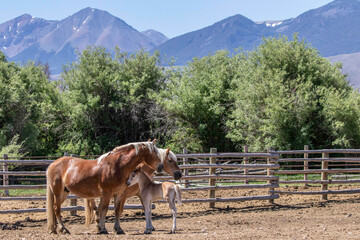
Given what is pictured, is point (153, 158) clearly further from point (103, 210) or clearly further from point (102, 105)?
point (102, 105)

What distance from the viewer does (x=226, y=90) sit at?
26562mm

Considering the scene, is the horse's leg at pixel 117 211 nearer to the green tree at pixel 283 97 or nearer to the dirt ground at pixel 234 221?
the dirt ground at pixel 234 221

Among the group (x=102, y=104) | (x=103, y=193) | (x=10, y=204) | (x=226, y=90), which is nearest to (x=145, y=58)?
(x=102, y=104)

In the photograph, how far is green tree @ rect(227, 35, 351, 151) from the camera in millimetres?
22706

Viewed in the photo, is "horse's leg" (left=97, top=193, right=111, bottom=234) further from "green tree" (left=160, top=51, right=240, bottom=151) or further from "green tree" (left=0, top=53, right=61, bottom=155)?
"green tree" (left=160, top=51, right=240, bottom=151)

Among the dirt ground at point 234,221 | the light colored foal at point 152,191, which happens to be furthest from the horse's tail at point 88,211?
the light colored foal at point 152,191

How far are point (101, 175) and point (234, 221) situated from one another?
3.54 m

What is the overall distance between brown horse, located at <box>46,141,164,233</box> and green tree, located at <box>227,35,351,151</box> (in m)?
15.3

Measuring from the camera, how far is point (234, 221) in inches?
394

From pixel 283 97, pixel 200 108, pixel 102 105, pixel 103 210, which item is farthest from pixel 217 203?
pixel 102 105

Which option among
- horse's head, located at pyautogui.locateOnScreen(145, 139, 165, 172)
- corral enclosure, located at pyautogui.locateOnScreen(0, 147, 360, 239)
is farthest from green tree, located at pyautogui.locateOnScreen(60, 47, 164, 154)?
horse's head, located at pyautogui.locateOnScreen(145, 139, 165, 172)

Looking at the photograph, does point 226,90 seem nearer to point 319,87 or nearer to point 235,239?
point 319,87

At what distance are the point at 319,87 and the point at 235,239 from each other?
17.8m

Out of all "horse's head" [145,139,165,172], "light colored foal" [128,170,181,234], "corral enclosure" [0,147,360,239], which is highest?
"horse's head" [145,139,165,172]
